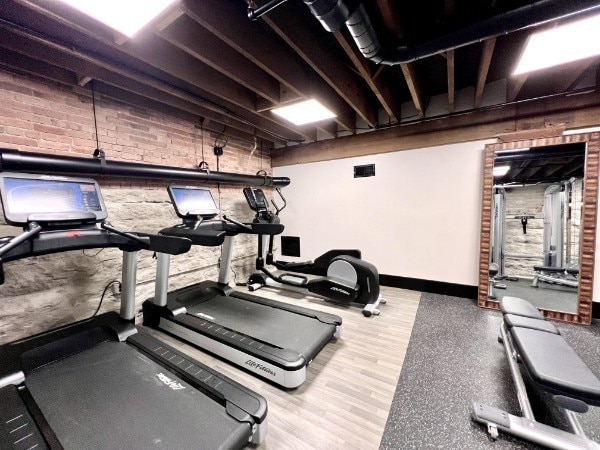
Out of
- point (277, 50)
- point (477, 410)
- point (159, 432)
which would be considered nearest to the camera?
point (159, 432)

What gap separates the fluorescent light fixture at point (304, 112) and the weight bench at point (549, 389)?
2.98 metres

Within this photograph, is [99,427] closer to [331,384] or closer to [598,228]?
[331,384]

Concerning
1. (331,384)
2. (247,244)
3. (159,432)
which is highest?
(247,244)

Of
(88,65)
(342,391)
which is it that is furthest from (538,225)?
(88,65)

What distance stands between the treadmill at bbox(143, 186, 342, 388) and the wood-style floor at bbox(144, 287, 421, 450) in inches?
3.7

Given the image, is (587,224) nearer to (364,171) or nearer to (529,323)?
(529,323)

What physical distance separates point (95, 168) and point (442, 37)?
132 inches

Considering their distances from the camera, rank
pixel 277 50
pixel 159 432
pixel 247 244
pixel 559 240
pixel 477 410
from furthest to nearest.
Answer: pixel 247 244
pixel 559 240
pixel 277 50
pixel 477 410
pixel 159 432

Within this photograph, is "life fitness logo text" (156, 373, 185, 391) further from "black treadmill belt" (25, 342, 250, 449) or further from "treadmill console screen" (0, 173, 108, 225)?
"treadmill console screen" (0, 173, 108, 225)

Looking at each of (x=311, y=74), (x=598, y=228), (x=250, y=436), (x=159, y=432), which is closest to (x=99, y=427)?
(x=159, y=432)

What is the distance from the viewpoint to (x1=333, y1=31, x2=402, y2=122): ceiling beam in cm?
202

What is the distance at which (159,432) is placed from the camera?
127 cm

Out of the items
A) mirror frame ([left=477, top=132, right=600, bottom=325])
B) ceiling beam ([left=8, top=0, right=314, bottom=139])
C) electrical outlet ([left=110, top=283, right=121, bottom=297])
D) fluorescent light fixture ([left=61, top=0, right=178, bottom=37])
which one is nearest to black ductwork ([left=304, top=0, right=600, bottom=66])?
fluorescent light fixture ([left=61, top=0, right=178, bottom=37])

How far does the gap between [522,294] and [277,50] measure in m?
4.32
